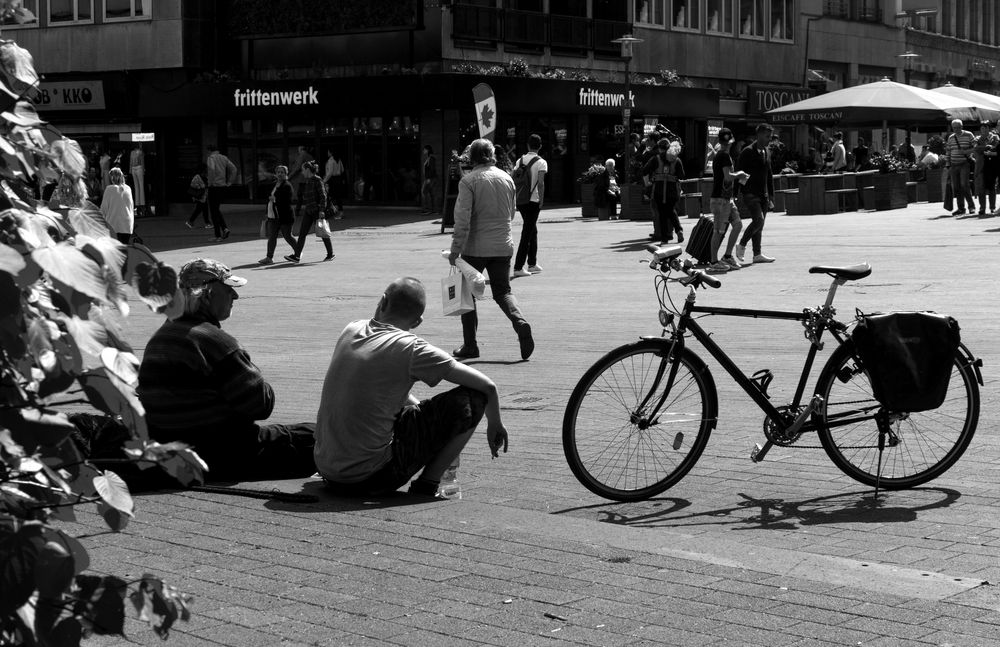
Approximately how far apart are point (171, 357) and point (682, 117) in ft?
131

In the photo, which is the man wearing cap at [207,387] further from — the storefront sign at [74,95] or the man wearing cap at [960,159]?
the storefront sign at [74,95]

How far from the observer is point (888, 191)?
32.2 meters

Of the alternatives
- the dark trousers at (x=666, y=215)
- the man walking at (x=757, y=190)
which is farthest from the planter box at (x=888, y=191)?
the man walking at (x=757, y=190)

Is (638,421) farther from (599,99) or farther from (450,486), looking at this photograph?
(599,99)

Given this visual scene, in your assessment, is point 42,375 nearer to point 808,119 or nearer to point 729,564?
point 729,564

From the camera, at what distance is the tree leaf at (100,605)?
7.41 ft

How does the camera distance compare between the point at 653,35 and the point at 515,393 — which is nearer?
the point at 515,393

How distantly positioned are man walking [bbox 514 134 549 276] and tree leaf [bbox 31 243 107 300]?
1700 cm

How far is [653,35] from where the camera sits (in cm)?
4559

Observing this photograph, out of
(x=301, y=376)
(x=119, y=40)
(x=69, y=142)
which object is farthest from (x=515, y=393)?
(x=119, y=40)

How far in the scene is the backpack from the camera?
19984 millimetres

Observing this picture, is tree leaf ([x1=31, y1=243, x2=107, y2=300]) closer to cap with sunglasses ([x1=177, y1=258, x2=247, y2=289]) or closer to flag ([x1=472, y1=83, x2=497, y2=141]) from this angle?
cap with sunglasses ([x1=177, y1=258, x2=247, y2=289])

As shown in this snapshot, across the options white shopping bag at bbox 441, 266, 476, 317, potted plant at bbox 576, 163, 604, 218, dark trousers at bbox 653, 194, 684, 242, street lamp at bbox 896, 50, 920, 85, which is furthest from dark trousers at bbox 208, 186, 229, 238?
street lamp at bbox 896, 50, 920, 85

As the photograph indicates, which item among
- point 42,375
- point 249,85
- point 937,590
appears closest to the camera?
point 42,375
